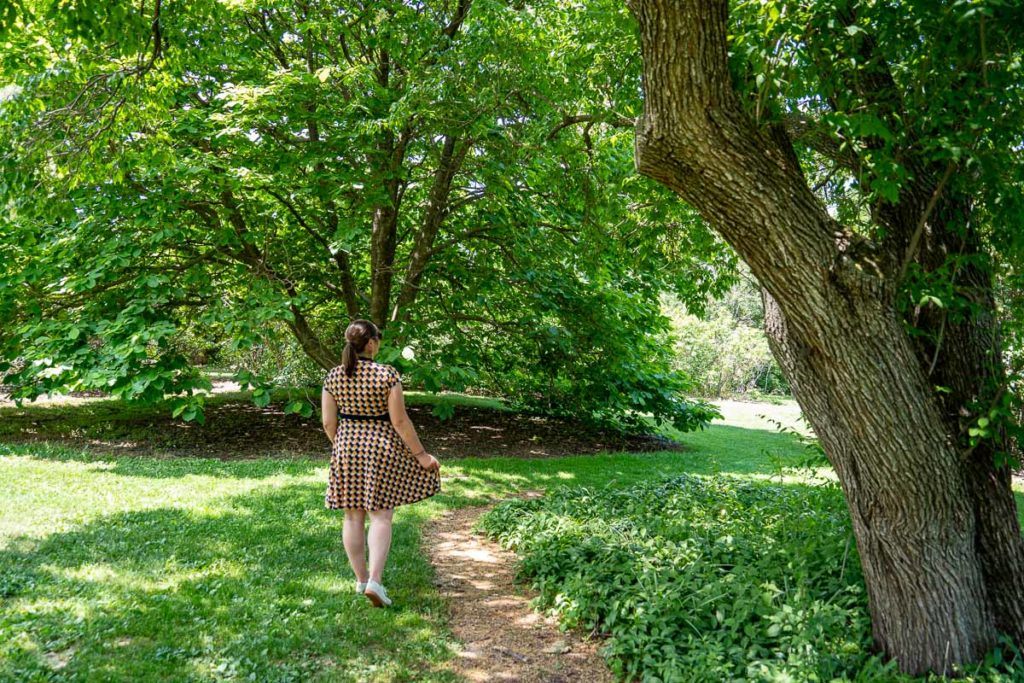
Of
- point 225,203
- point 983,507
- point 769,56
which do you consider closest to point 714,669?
point 983,507

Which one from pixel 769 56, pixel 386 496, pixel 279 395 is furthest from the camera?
pixel 279 395

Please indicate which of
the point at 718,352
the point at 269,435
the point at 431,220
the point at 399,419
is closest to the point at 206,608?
the point at 399,419

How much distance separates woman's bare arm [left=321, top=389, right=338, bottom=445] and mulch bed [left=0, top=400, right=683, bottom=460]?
5920 millimetres

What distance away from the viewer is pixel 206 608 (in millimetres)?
3857

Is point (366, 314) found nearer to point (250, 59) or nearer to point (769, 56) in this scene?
point (250, 59)

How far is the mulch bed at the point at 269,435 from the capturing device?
10.1 meters

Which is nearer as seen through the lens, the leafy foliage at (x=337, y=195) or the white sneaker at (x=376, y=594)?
the white sneaker at (x=376, y=594)

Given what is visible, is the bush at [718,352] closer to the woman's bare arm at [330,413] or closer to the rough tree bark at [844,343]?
the woman's bare arm at [330,413]

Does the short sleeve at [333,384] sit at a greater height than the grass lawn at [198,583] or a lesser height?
greater

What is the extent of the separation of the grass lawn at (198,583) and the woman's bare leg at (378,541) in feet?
0.77

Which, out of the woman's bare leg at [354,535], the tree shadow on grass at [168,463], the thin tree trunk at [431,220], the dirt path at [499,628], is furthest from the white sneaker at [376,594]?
the thin tree trunk at [431,220]

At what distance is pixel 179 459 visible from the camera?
30.3ft

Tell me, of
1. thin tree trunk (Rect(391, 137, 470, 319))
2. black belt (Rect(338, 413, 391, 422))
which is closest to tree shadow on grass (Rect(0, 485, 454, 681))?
black belt (Rect(338, 413, 391, 422))

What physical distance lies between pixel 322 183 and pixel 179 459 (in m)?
4.26
